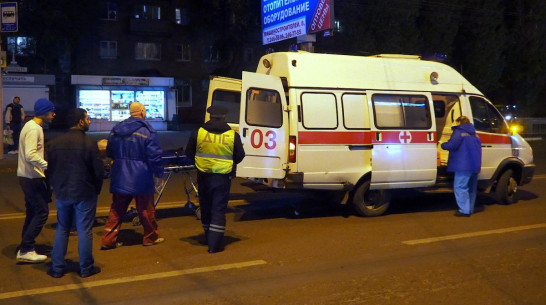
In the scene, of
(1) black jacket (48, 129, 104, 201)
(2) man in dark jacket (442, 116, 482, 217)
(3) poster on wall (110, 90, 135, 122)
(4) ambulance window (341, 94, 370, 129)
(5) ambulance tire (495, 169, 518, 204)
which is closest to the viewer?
(1) black jacket (48, 129, 104, 201)

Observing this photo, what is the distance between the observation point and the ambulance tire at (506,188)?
35.6 ft

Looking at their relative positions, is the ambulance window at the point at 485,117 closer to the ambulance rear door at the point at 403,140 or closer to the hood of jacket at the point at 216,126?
the ambulance rear door at the point at 403,140

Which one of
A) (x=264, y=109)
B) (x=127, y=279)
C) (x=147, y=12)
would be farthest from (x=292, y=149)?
(x=147, y=12)

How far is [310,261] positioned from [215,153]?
173cm

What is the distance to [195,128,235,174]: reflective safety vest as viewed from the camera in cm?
729

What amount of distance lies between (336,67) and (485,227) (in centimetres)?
328

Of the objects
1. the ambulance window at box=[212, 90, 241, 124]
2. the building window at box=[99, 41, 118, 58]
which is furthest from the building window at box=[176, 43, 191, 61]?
Answer: the ambulance window at box=[212, 90, 241, 124]

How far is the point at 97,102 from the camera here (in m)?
35.8

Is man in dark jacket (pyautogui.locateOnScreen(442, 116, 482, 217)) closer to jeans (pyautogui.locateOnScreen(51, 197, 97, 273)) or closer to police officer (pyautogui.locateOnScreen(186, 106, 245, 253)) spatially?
police officer (pyautogui.locateOnScreen(186, 106, 245, 253))

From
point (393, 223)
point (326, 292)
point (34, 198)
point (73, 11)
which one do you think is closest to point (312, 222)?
point (393, 223)

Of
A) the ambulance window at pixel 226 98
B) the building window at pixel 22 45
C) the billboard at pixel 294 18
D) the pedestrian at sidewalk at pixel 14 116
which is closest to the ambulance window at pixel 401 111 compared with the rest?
the ambulance window at pixel 226 98

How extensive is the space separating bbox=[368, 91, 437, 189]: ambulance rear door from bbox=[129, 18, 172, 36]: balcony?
1293 inches

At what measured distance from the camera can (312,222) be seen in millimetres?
9227

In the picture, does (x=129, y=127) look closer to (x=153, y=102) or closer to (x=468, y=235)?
(x=468, y=235)
